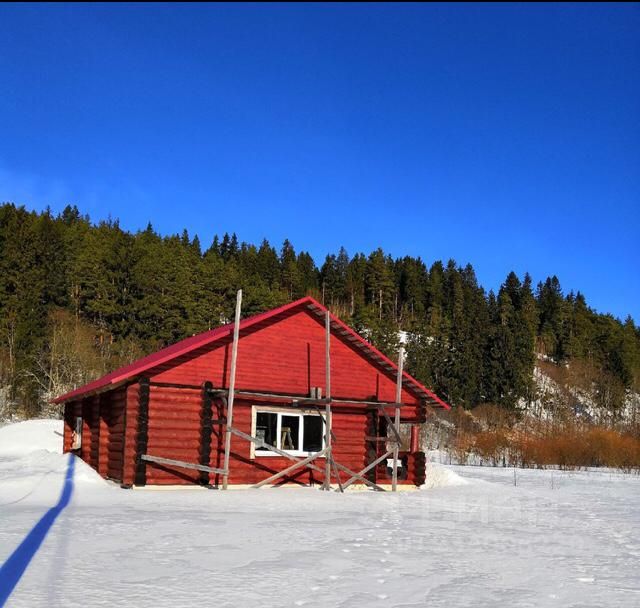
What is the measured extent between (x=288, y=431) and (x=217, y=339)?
3514 mm

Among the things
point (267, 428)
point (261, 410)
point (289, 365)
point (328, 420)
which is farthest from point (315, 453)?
point (289, 365)

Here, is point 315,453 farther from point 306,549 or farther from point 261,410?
point 306,549

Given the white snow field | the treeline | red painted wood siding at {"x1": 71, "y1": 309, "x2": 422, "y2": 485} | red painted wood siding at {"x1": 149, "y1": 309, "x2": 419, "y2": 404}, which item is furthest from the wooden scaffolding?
the treeline

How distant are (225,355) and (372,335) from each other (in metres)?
53.3

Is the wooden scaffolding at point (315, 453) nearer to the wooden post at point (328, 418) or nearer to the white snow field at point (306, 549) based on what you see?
the wooden post at point (328, 418)

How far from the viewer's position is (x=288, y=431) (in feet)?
65.3

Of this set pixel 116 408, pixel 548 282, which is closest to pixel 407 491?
pixel 116 408

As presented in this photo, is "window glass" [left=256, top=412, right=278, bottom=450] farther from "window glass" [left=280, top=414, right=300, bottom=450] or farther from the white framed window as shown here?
"window glass" [left=280, top=414, right=300, bottom=450]

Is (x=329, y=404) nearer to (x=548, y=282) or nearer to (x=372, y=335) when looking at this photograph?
(x=372, y=335)

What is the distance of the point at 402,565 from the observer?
330 inches

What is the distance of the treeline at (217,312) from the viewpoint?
→ 5062cm

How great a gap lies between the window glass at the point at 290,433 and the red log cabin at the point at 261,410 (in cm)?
3

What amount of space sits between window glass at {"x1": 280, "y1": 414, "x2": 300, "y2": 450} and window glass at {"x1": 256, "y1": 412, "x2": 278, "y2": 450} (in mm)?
222

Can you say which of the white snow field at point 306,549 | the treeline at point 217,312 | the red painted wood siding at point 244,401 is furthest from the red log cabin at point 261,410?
the treeline at point 217,312
